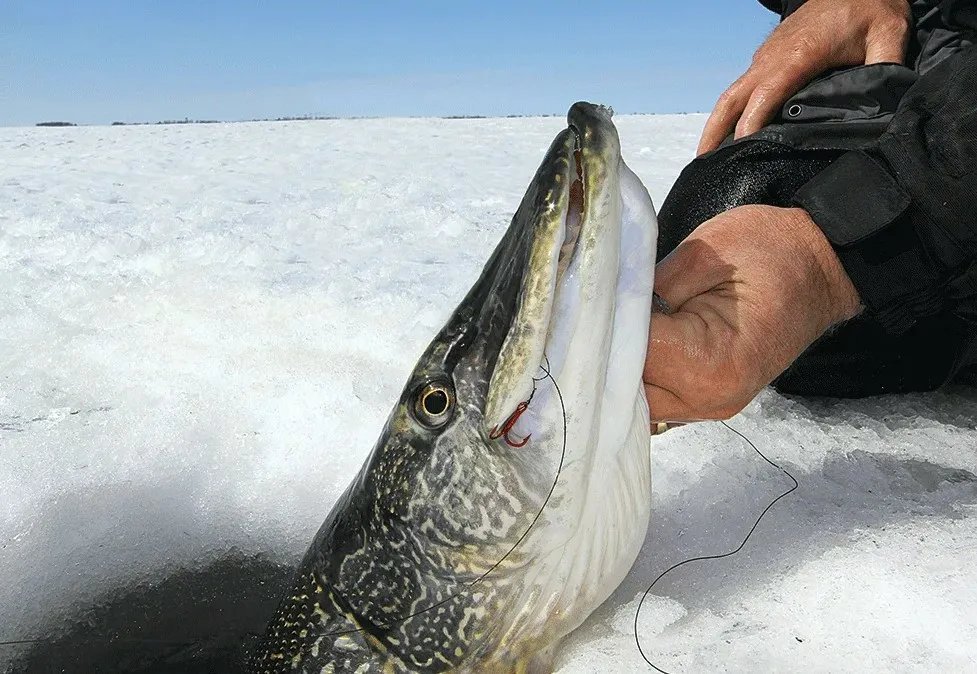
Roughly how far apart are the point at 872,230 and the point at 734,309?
0.35 metres

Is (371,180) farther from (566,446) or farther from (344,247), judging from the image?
(566,446)

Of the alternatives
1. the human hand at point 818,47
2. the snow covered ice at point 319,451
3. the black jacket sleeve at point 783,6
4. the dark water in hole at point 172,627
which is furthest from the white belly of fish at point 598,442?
the black jacket sleeve at point 783,6

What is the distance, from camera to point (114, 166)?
7.29m

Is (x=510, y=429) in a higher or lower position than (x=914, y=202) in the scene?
lower

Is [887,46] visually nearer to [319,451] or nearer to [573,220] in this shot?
[573,220]

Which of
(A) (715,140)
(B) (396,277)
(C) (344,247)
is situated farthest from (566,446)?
(C) (344,247)

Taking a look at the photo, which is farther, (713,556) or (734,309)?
(713,556)

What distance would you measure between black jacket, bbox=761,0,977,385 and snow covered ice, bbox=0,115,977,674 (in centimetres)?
45

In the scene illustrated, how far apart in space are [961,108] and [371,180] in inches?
187

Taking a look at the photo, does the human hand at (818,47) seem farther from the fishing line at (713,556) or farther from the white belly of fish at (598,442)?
the white belly of fish at (598,442)

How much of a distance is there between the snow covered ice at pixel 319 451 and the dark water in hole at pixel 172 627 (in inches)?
0.8

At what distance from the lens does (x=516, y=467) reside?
127cm

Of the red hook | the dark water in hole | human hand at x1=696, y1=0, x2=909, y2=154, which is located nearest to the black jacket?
the red hook

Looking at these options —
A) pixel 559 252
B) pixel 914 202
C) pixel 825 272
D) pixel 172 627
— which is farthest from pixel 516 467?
pixel 172 627
